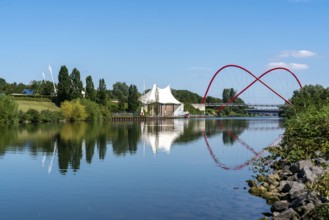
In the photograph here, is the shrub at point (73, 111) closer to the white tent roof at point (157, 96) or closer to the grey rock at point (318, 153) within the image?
the white tent roof at point (157, 96)

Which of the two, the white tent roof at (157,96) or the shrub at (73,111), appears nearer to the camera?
the shrub at (73,111)

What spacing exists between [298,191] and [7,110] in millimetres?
59247

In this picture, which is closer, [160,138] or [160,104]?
[160,138]

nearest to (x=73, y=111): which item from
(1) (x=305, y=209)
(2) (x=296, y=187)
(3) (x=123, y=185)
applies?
(3) (x=123, y=185)

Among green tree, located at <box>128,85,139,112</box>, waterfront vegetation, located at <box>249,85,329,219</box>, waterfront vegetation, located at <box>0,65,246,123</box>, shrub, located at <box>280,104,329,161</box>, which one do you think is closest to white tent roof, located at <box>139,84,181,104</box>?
waterfront vegetation, located at <box>0,65,246,123</box>

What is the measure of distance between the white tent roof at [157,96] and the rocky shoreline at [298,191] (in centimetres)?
10797

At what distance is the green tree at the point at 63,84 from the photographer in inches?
3418

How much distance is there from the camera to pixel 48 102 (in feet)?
312

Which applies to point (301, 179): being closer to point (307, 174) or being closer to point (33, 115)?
point (307, 174)

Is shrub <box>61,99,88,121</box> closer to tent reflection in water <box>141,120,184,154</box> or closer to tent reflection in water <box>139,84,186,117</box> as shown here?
tent reflection in water <box>141,120,184,154</box>

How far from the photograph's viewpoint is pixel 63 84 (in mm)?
88312

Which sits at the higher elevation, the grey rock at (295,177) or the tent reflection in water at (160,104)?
the tent reflection in water at (160,104)

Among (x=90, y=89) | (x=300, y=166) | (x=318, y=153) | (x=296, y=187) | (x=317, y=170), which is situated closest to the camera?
(x=296, y=187)

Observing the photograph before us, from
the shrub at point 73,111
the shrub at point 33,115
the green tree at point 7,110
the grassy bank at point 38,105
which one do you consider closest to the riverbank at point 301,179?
the green tree at point 7,110
